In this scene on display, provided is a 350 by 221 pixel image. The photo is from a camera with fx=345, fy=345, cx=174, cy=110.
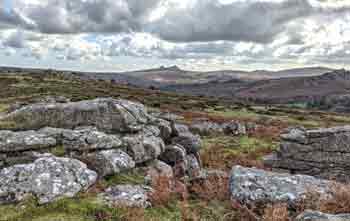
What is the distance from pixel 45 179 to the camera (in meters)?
12.3

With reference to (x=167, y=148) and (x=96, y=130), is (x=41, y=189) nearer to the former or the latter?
(x=96, y=130)

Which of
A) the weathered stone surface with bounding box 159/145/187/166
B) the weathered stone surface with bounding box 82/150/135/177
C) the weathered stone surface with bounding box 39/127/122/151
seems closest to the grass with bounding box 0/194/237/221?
the weathered stone surface with bounding box 82/150/135/177

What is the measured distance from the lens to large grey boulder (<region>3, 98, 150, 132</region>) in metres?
18.3

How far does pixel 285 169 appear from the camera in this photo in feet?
67.9

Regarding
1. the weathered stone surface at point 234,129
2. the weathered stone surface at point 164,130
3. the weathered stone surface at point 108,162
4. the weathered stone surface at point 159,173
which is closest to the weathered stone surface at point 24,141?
the weathered stone surface at point 108,162

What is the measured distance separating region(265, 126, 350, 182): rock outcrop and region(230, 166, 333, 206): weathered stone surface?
5.43 m

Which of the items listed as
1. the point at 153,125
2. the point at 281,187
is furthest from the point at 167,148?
the point at 281,187

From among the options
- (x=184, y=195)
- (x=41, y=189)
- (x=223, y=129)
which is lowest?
(x=223, y=129)

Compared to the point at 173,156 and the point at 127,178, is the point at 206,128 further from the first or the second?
the point at 127,178

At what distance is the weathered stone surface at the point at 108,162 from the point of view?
14564 millimetres

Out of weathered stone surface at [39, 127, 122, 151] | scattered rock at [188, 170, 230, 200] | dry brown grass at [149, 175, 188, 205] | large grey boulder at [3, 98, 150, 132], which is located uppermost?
large grey boulder at [3, 98, 150, 132]

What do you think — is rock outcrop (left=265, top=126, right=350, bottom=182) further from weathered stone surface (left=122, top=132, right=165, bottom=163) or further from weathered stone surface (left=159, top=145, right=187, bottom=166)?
weathered stone surface (left=122, top=132, right=165, bottom=163)

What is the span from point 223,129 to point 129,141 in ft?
78.5

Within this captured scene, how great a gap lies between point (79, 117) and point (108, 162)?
4642 mm
